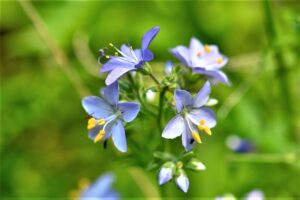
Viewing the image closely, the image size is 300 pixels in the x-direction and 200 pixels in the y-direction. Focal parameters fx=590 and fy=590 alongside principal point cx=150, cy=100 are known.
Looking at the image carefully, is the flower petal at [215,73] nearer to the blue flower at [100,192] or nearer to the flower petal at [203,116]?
the flower petal at [203,116]

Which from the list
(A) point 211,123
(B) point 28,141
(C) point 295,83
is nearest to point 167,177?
(A) point 211,123

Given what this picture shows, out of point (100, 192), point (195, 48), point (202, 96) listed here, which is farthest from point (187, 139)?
point (100, 192)

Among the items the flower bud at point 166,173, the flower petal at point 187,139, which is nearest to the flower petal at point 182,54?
the flower petal at point 187,139

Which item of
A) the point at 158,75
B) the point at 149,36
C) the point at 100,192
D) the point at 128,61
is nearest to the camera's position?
the point at 149,36

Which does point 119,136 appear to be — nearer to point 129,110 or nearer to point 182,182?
point 129,110

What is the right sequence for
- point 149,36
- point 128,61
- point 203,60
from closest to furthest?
point 149,36 < point 128,61 < point 203,60

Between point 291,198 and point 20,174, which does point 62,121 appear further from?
point 291,198
